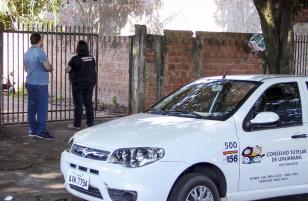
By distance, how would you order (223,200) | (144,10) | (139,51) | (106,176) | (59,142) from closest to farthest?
(106,176)
(223,200)
(59,142)
(139,51)
(144,10)

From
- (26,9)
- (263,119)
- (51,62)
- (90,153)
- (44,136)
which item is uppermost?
(26,9)

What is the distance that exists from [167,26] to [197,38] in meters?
2.53

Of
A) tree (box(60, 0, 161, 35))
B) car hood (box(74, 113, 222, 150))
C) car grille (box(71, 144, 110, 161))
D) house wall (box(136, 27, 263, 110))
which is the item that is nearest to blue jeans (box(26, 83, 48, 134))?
house wall (box(136, 27, 263, 110))

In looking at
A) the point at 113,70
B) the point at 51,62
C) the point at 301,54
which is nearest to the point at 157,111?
the point at 113,70

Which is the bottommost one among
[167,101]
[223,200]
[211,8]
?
[223,200]

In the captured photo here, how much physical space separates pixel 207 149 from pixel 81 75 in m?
5.79

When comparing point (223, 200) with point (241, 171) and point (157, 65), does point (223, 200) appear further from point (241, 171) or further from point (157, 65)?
point (157, 65)

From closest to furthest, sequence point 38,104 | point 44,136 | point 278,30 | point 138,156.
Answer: point 138,156, point 278,30, point 38,104, point 44,136

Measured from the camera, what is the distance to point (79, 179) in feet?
19.1

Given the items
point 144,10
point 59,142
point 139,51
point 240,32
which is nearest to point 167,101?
point 59,142

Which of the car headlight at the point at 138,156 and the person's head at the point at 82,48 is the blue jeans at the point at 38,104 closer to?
the person's head at the point at 82,48

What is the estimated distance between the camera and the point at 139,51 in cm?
1228

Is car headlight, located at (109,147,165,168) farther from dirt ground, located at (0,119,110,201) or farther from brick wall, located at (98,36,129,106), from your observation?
brick wall, located at (98,36,129,106)

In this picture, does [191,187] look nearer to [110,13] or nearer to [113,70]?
[113,70]
